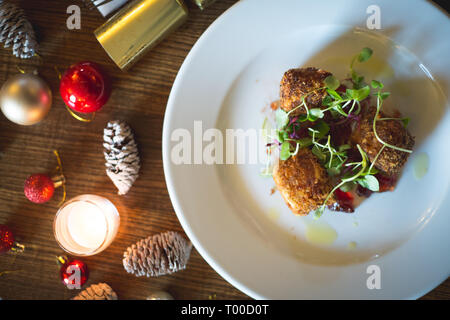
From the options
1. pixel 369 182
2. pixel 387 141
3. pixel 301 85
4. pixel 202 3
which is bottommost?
pixel 369 182

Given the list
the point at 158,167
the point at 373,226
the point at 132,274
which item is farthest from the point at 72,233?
the point at 373,226

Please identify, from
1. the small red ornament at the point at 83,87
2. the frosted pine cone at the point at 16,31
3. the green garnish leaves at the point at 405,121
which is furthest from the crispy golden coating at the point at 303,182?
Answer: the frosted pine cone at the point at 16,31

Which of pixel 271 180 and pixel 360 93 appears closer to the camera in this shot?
pixel 360 93

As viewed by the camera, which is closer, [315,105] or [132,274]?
[315,105]

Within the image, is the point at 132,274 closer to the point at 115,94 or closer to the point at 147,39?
the point at 115,94

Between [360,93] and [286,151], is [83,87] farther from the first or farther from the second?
[360,93]

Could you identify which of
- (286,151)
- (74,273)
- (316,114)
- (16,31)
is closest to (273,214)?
(286,151)

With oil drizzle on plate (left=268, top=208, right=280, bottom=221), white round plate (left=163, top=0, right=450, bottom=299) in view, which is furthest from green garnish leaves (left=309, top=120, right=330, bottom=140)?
oil drizzle on plate (left=268, top=208, right=280, bottom=221)
